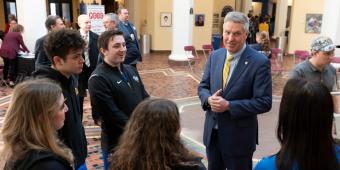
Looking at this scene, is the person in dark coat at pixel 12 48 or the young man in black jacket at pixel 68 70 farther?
the person in dark coat at pixel 12 48

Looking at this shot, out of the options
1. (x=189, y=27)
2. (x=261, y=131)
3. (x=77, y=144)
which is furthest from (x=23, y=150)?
(x=189, y=27)

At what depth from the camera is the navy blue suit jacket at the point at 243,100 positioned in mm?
2742

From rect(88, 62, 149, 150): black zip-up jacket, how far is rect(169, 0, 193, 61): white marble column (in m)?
9.85

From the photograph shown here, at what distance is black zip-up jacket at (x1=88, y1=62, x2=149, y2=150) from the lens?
9.21 feet

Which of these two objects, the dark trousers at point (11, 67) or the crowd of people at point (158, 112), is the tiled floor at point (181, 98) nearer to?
the dark trousers at point (11, 67)

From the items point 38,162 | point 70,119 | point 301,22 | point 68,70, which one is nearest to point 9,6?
point 301,22

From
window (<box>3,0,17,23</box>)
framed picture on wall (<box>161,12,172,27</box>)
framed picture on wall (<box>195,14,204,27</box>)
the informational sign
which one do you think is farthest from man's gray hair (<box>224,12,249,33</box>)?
window (<box>3,0,17,23</box>)

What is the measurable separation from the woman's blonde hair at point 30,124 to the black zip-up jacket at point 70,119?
768 millimetres

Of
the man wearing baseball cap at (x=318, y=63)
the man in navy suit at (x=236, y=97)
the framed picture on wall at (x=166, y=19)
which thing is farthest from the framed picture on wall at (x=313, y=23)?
the man in navy suit at (x=236, y=97)

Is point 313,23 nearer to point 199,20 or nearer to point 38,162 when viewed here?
point 199,20

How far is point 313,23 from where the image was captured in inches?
611

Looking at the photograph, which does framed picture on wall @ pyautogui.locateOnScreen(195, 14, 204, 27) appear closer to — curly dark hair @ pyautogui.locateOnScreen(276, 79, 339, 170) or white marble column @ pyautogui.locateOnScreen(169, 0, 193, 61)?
white marble column @ pyautogui.locateOnScreen(169, 0, 193, 61)

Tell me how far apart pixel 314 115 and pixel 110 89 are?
1.74 m

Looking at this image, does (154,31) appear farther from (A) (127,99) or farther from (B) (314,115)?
(B) (314,115)
